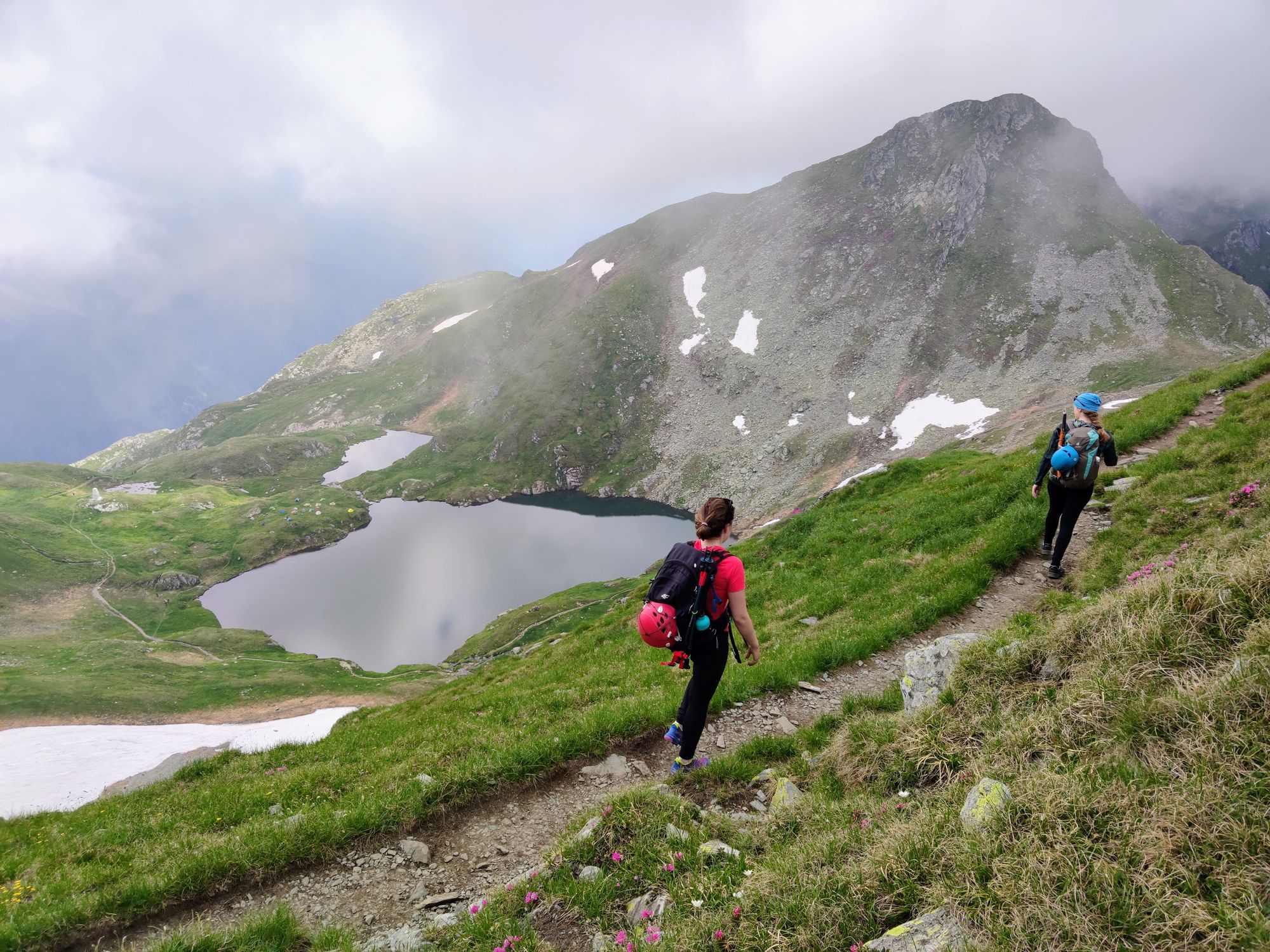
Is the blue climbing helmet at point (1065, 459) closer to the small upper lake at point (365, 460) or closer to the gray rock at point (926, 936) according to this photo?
the gray rock at point (926, 936)

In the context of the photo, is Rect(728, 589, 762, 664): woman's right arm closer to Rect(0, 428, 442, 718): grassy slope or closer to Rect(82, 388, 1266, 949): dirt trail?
Rect(82, 388, 1266, 949): dirt trail

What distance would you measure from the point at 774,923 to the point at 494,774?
6300 millimetres

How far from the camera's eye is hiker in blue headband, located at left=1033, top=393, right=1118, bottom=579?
38.6 feet

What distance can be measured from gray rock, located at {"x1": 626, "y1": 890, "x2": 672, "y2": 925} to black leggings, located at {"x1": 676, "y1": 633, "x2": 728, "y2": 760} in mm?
2531

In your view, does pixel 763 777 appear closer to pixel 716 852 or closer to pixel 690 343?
pixel 716 852

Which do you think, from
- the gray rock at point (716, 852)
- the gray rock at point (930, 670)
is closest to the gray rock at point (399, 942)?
the gray rock at point (716, 852)

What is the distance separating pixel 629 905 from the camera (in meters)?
5.83

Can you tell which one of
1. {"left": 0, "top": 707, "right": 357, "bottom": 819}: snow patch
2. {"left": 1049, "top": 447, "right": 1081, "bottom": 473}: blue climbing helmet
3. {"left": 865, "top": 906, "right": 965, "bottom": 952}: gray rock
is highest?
{"left": 1049, "top": 447, "right": 1081, "bottom": 473}: blue climbing helmet

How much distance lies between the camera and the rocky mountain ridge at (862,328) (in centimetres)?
11075

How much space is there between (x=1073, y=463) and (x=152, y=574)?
159 meters

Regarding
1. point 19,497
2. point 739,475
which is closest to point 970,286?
point 739,475

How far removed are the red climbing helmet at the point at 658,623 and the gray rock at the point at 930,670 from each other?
390 centimetres

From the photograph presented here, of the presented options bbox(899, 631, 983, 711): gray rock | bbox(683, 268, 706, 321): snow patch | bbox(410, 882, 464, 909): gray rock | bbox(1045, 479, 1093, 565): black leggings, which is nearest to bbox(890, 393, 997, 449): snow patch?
bbox(683, 268, 706, 321): snow patch

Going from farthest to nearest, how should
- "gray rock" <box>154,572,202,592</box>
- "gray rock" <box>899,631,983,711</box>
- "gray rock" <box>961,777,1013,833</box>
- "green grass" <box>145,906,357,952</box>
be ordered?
1. "gray rock" <box>154,572,202,592</box>
2. "gray rock" <box>899,631,983,711</box>
3. "green grass" <box>145,906,357,952</box>
4. "gray rock" <box>961,777,1013,833</box>
